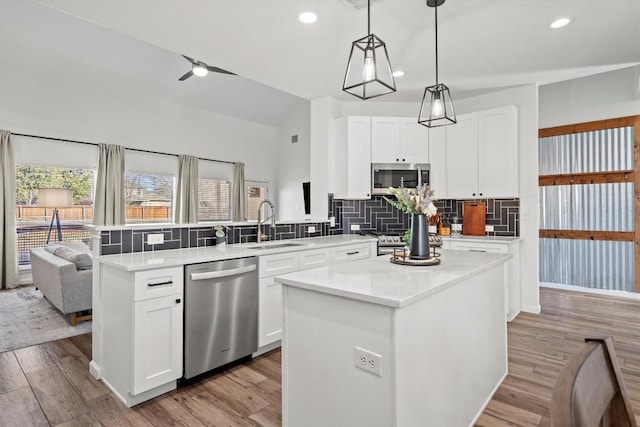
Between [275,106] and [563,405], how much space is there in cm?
782

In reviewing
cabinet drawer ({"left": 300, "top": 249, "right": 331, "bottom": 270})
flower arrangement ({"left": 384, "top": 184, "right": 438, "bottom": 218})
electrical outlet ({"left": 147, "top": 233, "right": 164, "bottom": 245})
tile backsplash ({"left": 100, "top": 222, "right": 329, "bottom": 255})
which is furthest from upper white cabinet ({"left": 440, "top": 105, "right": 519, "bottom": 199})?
electrical outlet ({"left": 147, "top": 233, "right": 164, "bottom": 245})

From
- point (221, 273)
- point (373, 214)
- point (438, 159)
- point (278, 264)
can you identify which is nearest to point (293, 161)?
point (373, 214)

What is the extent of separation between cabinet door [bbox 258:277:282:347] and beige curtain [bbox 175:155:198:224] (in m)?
4.66

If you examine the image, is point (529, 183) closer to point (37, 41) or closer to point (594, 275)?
point (594, 275)

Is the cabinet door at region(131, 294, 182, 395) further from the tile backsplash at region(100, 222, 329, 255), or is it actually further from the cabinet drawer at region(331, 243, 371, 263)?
the cabinet drawer at region(331, 243, 371, 263)

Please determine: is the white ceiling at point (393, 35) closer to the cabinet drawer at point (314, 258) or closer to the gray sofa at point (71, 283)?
the cabinet drawer at point (314, 258)

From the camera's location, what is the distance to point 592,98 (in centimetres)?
498

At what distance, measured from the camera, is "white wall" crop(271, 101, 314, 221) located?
25.2ft

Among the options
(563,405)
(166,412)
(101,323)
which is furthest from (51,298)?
(563,405)

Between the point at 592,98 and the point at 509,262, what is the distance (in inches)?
116

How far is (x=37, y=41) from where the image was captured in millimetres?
4969

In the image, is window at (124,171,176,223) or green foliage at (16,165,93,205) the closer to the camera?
green foliage at (16,165,93,205)

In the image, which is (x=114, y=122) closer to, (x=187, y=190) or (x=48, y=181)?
(x=48, y=181)

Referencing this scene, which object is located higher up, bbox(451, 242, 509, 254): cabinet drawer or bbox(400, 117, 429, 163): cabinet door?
bbox(400, 117, 429, 163): cabinet door
